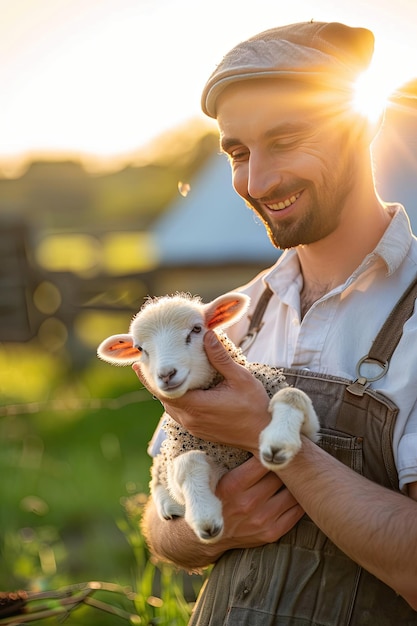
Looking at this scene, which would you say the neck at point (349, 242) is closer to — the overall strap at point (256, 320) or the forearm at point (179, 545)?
the overall strap at point (256, 320)

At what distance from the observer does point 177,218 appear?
1515 cm

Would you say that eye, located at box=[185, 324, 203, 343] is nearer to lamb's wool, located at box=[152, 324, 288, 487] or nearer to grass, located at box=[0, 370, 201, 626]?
lamb's wool, located at box=[152, 324, 288, 487]

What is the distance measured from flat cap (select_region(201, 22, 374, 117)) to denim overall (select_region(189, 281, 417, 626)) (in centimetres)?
76

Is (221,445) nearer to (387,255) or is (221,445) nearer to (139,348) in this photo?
(139,348)

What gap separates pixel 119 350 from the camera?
8.88 ft

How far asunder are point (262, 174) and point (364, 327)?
1.89ft

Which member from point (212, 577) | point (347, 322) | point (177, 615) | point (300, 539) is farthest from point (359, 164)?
point (177, 615)

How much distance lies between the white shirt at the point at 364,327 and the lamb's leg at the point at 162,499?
536mm

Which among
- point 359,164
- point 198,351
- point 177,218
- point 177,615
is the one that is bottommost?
point 177,615

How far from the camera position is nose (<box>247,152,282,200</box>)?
2502 mm

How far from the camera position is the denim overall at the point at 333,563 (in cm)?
220

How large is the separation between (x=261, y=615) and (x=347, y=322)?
0.88 metres

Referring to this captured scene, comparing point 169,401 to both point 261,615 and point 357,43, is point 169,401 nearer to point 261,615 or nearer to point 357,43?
point 261,615

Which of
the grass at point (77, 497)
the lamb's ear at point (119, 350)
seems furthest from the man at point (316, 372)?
the grass at point (77, 497)
